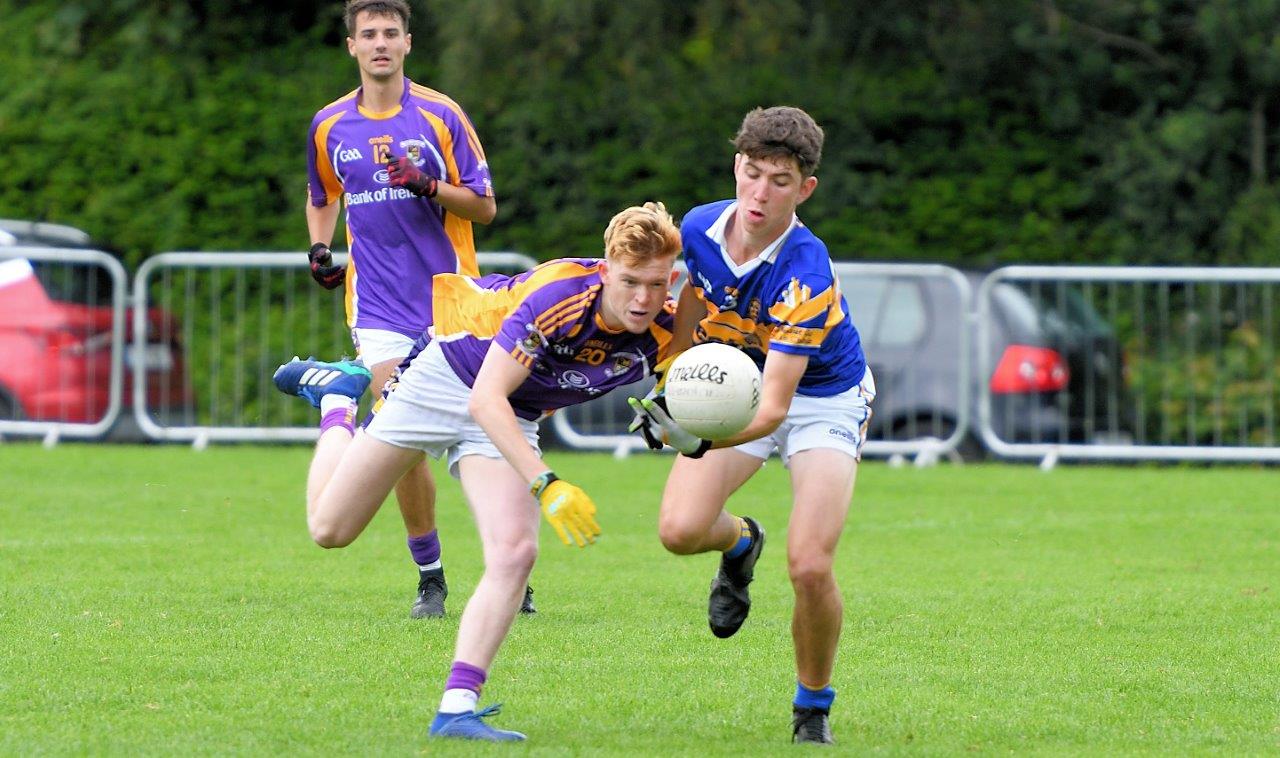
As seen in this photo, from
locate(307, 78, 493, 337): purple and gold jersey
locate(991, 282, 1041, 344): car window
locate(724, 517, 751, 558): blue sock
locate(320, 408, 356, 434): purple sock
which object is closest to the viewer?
locate(724, 517, 751, 558): blue sock

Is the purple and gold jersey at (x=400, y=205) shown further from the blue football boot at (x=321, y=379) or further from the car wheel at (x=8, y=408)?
the car wheel at (x=8, y=408)

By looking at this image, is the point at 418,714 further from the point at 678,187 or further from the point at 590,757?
the point at 678,187

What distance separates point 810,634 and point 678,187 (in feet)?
43.5

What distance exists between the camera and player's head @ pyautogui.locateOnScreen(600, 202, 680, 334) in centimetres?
577

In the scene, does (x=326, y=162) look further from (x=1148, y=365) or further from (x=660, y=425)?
(x=1148, y=365)

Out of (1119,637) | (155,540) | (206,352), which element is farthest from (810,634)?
(206,352)

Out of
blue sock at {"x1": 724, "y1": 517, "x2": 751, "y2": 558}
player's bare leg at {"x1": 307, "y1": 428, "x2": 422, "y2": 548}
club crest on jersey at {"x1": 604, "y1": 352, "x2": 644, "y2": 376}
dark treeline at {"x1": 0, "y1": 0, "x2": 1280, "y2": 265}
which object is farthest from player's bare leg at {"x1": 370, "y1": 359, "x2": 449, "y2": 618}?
dark treeline at {"x1": 0, "y1": 0, "x2": 1280, "y2": 265}

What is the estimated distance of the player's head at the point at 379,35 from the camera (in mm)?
8484

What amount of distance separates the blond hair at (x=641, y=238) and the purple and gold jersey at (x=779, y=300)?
0.36 m

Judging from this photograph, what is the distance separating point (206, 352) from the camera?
16.4m

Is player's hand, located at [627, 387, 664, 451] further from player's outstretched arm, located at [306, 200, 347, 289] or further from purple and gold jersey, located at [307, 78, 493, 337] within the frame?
player's outstretched arm, located at [306, 200, 347, 289]

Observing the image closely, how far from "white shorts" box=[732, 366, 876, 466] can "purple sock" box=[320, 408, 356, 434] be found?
2.10m

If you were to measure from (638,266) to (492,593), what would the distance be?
107cm

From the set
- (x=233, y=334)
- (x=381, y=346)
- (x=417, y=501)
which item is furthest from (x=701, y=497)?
(x=233, y=334)
